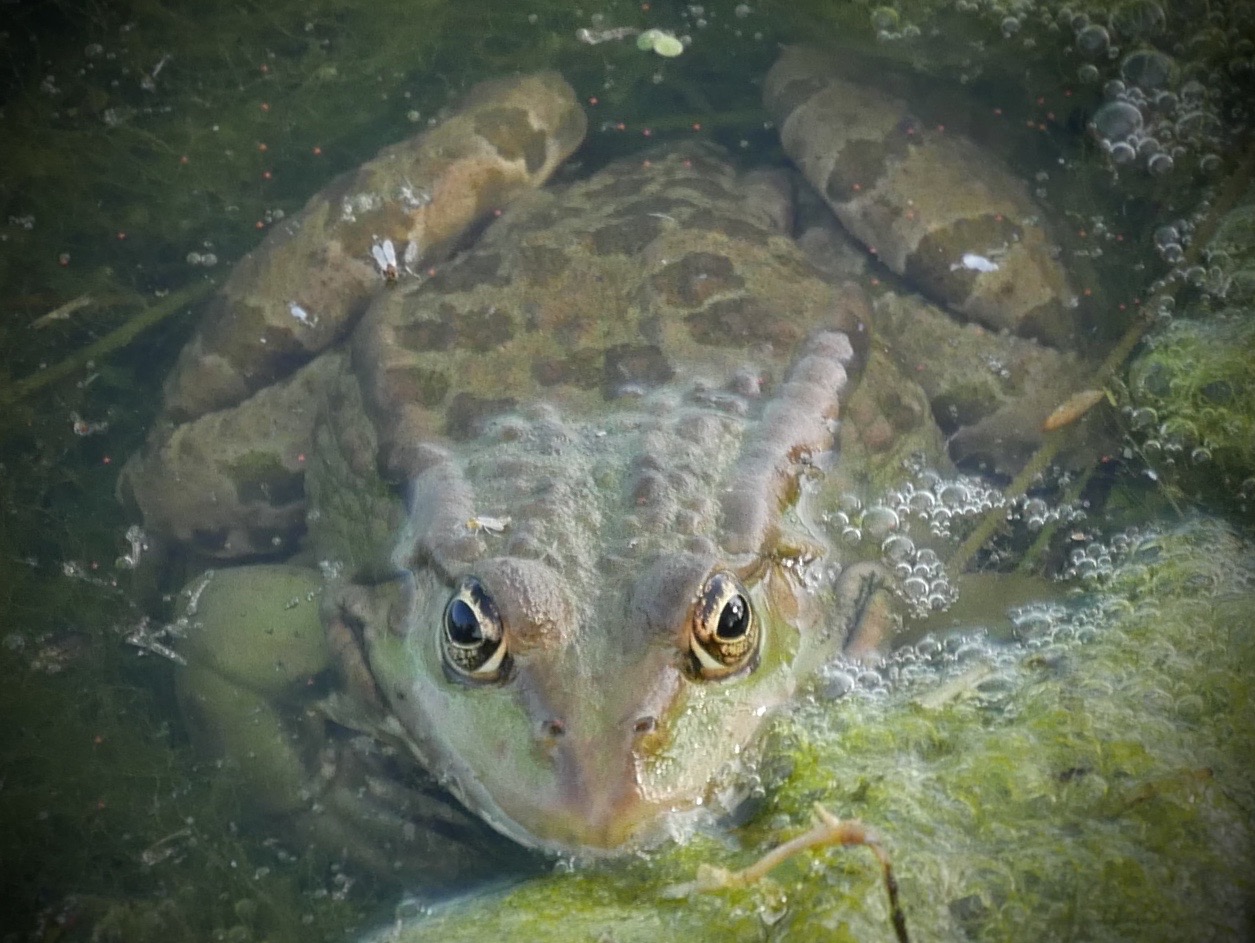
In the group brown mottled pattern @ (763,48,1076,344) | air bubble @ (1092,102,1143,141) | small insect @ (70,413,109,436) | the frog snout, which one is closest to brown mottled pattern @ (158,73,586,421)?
small insect @ (70,413,109,436)

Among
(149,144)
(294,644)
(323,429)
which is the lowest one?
(294,644)

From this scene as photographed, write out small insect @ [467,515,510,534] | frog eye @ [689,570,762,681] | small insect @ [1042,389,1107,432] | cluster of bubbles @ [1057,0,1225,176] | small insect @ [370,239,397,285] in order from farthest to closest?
cluster of bubbles @ [1057,0,1225,176], small insect @ [370,239,397,285], small insect @ [1042,389,1107,432], small insect @ [467,515,510,534], frog eye @ [689,570,762,681]

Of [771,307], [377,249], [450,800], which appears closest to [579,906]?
[450,800]

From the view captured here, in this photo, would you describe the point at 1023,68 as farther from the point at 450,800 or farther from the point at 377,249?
the point at 450,800

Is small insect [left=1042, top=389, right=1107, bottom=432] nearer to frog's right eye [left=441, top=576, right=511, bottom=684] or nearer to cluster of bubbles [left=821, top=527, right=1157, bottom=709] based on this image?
cluster of bubbles [left=821, top=527, right=1157, bottom=709]

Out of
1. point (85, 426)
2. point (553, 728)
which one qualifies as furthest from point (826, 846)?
point (85, 426)
